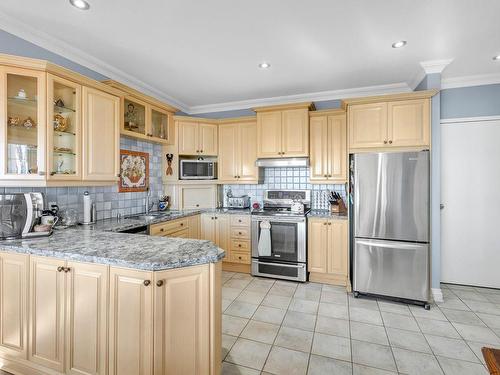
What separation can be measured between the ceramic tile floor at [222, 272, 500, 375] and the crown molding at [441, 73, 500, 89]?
259 cm

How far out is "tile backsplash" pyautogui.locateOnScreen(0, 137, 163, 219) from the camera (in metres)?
2.48

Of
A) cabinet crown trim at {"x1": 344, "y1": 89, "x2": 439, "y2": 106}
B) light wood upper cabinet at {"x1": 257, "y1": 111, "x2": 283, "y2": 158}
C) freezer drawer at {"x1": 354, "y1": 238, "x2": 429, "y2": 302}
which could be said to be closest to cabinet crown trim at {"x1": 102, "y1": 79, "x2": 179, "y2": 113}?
light wood upper cabinet at {"x1": 257, "y1": 111, "x2": 283, "y2": 158}

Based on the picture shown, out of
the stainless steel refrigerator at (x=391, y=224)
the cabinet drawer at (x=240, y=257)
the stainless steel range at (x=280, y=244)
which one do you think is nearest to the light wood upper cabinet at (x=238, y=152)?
the stainless steel range at (x=280, y=244)

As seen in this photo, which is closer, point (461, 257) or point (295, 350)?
point (295, 350)

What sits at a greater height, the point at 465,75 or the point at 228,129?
the point at 465,75

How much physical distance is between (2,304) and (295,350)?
85.8 inches

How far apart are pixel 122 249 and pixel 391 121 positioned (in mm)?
3047

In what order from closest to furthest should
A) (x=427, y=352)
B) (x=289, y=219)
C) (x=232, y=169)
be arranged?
1. (x=427, y=352)
2. (x=289, y=219)
3. (x=232, y=169)

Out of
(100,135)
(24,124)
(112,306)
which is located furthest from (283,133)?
(112,306)

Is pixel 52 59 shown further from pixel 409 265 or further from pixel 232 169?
pixel 409 265

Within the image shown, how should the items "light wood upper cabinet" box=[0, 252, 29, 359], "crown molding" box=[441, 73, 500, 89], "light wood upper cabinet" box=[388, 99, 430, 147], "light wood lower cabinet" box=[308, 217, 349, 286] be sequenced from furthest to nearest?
1. "light wood lower cabinet" box=[308, 217, 349, 286]
2. "crown molding" box=[441, 73, 500, 89]
3. "light wood upper cabinet" box=[388, 99, 430, 147]
4. "light wood upper cabinet" box=[0, 252, 29, 359]

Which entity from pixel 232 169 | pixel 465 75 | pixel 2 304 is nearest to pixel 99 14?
pixel 2 304

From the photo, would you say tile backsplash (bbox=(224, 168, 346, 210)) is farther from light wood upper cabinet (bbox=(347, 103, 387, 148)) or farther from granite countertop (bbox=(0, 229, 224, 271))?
granite countertop (bbox=(0, 229, 224, 271))

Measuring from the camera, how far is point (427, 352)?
78.3 inches
